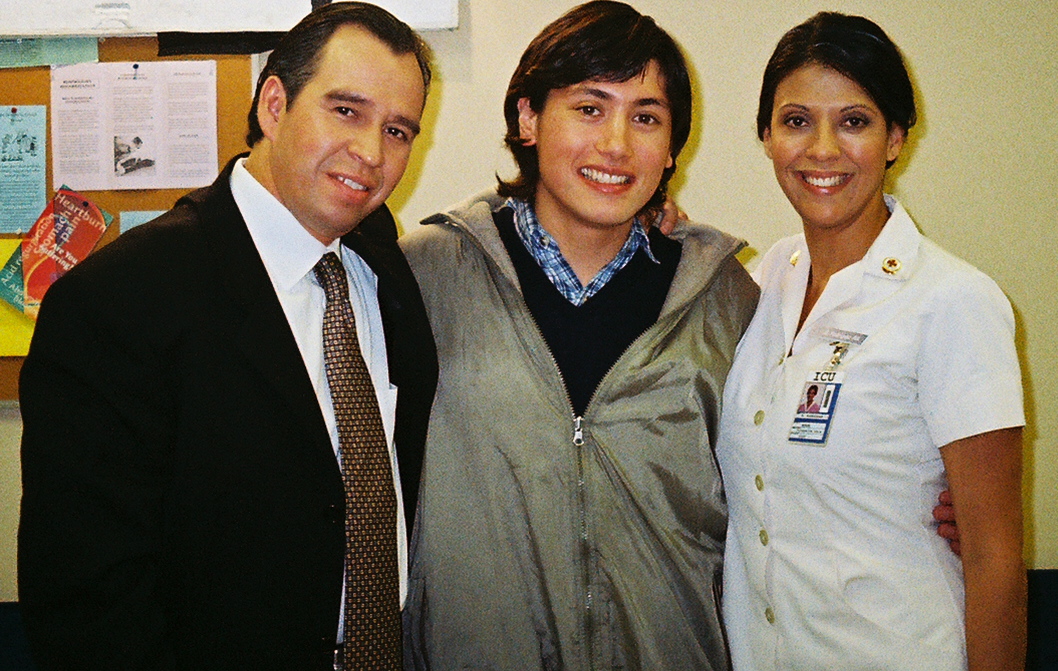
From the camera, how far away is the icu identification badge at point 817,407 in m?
1.55

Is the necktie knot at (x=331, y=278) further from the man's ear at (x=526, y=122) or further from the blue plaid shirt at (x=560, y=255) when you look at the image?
the man's ear at (x=526, y=122)

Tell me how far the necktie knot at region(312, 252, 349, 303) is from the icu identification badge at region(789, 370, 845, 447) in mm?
883

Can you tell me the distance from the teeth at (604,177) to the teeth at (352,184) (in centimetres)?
48

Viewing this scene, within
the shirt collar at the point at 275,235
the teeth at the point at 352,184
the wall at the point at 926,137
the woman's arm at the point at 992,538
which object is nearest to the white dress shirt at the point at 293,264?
the shirt collar at the point at 275,235

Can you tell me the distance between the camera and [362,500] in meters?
1.37

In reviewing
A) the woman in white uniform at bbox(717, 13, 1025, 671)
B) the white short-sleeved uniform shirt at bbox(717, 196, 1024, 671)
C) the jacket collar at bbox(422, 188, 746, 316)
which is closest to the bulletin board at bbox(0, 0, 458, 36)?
the jacket collar at bbox(422, 188, 746, 316)

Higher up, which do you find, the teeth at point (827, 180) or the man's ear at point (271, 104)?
the man's ear at point (271, 104)

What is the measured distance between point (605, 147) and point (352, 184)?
0.53m

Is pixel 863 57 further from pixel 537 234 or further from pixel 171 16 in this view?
pixel 171 16

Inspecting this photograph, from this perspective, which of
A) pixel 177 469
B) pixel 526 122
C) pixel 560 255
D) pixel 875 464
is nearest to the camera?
pixel 177 469

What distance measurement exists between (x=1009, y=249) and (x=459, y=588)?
6.75 feet

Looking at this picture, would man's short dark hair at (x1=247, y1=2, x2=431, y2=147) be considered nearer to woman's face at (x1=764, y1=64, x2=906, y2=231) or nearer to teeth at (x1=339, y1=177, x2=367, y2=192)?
Answer: teeth at (x1=339, y1=177, x2=367, y2=192)

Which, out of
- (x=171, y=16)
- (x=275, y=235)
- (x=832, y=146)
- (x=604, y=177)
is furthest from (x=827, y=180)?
(x=171, y=16)

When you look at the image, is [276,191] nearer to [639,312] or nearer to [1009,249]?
[639,312]
